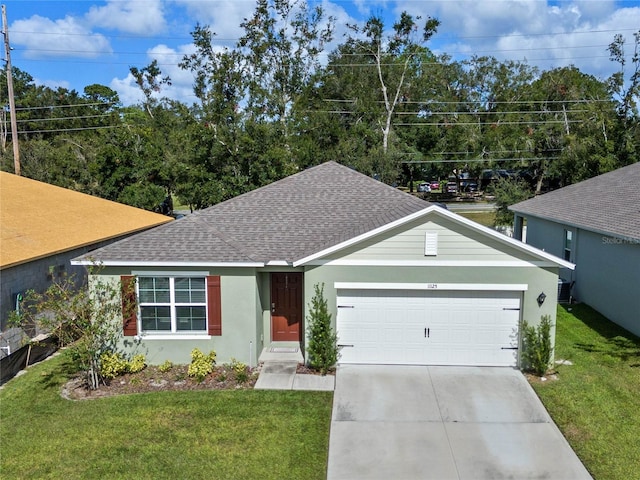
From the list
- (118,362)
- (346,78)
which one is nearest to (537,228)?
(118,362)

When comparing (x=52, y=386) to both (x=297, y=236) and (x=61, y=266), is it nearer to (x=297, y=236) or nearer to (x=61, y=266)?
→ (x=61, y=266)

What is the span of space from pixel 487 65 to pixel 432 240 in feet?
151

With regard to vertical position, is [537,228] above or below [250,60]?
below

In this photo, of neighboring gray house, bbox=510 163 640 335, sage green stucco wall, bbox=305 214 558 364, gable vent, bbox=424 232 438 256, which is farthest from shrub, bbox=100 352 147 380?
neighboring gray house, bbox=510 163 640 335

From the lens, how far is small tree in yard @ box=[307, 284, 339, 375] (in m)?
11.3

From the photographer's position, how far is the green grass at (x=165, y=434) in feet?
25.6

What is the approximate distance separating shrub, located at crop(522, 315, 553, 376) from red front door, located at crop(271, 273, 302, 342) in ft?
18.8

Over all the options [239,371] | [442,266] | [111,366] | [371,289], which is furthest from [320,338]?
[111,366]

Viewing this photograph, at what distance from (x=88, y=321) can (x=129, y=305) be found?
1.08 m

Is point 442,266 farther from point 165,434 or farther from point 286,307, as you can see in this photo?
point 165,434

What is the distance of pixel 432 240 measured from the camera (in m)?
11.2

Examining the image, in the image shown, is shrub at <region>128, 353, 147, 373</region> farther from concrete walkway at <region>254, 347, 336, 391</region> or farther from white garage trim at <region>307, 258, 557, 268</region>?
white garage trim at <region>307, 258, 557, 268</region>

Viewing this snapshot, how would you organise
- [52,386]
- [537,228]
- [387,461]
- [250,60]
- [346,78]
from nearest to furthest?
[387,461], [52,386], [537,228], [250,60], [346,78]

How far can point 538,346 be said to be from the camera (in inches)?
435
